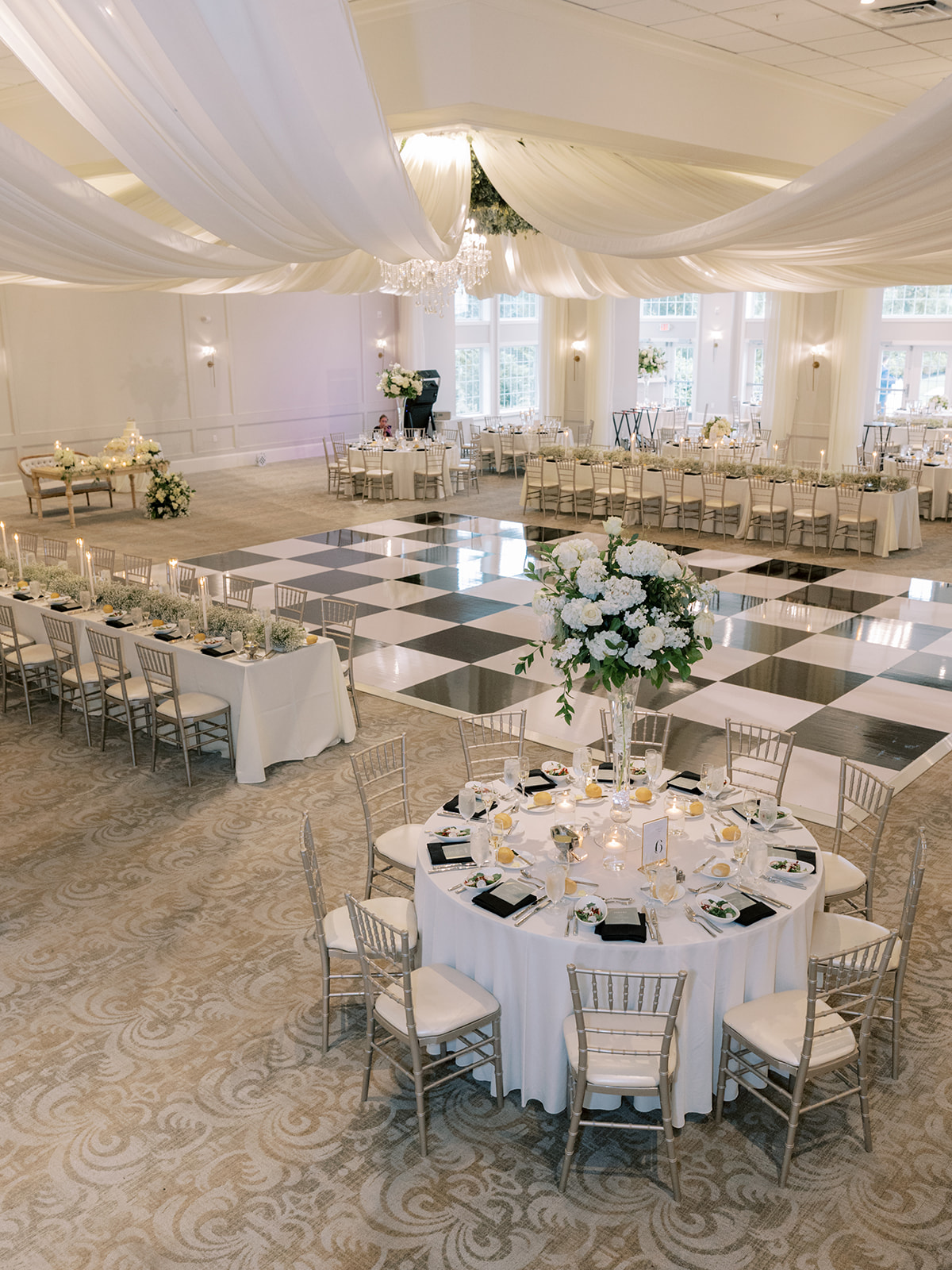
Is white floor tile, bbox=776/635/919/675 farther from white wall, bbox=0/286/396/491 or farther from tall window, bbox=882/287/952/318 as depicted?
tall window, bbox=882/287/952/318

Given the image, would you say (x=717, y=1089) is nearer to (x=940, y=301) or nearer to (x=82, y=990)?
(x=82, y=990)

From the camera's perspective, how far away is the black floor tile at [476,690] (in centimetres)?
790

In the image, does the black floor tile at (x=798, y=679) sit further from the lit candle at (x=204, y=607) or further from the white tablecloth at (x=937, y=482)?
the white tablecloth at (x=937, y=482)

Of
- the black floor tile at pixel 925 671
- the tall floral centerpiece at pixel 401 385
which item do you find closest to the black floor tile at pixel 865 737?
the black floor tile at pixel 925 671

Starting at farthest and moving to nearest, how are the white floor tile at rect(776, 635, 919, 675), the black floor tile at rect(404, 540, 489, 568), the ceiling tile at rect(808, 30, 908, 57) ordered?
the black floor tile at rect(404, 540, 489, 568)
the white floor tile at rect(776, 635, 919, 675)
the ceiling tile at rect(808, 30, 908, 57)

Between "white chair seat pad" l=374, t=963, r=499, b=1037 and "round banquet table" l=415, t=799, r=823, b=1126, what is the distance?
0.08 metres

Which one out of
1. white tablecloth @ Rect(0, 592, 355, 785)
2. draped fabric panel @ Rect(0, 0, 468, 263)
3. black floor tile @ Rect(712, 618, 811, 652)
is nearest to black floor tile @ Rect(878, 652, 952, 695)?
black floor tile @ Rect(712, 618, 811, 652)

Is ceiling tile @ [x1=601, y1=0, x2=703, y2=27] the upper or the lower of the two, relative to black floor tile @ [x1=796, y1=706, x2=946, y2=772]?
upper

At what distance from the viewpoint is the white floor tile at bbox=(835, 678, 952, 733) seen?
298 inches

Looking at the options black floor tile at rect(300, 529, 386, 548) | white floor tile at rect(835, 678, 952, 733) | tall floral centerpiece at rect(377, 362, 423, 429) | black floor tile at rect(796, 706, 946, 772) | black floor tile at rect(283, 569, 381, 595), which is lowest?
black floor tile at rect(796, 706, 946, 772)

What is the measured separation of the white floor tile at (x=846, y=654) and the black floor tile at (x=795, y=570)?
90.4 inches

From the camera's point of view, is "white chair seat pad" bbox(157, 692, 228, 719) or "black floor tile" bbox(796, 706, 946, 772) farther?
"black floor tile" bbox(796, 706, 946, 772)

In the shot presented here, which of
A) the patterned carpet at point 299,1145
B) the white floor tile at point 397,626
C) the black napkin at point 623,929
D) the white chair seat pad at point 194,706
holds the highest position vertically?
the black napkin at point 623,929

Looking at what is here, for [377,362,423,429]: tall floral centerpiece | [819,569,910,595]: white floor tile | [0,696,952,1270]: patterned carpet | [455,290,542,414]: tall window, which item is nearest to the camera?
[0,696,952,1270]: patterned carpet
